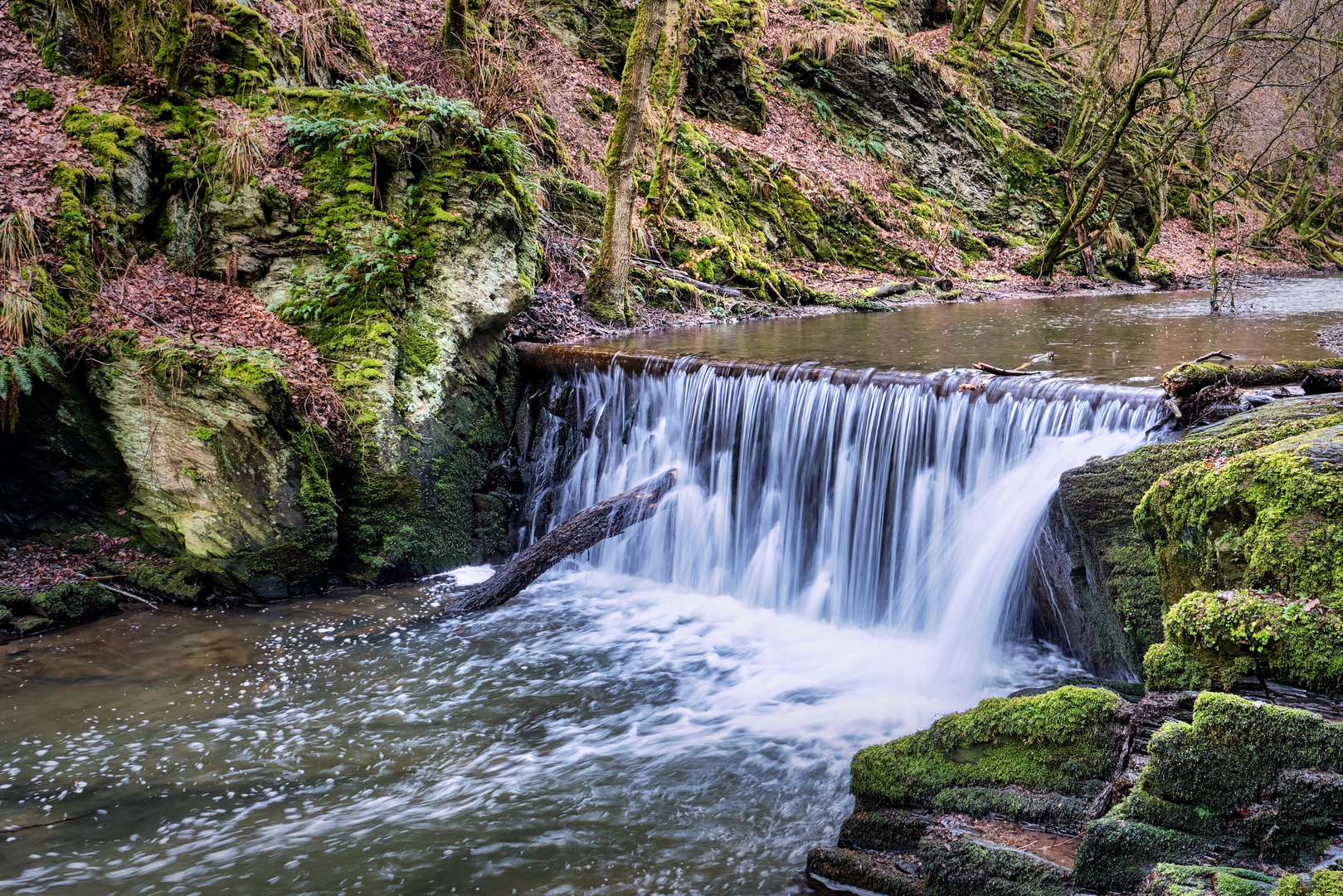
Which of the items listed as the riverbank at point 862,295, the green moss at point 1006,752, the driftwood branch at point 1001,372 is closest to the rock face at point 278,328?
the riverbank at point 862,295

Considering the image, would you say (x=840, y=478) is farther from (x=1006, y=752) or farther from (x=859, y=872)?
(x=859, y=872)

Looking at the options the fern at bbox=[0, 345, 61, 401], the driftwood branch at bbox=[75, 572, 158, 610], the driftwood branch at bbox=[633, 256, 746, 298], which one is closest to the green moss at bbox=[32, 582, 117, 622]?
the driftwood branch at bbox=[75, 572, 158, 610]

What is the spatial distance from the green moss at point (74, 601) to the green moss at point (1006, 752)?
5554 millimetres

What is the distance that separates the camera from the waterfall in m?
5.52

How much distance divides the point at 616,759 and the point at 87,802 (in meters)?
2.57

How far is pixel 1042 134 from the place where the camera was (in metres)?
24.1

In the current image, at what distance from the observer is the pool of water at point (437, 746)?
3400 mm

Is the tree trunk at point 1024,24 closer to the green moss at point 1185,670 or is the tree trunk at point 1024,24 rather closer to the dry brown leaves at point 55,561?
the green moss at point 1185,670

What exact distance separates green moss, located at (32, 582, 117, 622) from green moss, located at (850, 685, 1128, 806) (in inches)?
219

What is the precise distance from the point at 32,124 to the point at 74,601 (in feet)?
13.9

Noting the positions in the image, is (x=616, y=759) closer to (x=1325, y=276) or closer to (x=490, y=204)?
(x=490, y=204)

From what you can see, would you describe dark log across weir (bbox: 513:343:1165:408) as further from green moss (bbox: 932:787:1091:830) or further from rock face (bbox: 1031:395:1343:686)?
green moss (bbox: 932:787:1091:830)

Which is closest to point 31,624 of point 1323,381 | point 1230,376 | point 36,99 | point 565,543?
point 565,543

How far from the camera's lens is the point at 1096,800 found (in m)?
2.71
